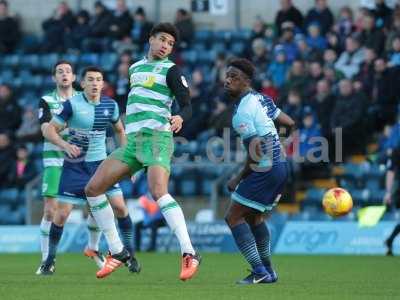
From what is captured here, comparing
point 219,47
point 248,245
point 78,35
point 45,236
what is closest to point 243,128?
point 248,245

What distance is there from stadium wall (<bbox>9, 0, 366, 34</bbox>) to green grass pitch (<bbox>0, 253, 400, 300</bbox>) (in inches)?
416

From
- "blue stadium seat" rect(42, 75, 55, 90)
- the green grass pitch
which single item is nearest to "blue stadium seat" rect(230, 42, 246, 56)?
"blue stadium seat" rect(42, 75, 55, 90)

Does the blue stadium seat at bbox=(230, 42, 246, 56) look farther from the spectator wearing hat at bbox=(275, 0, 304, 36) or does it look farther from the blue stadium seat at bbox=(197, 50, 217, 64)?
the spectator wearing hat at bbox=(275, 0, 304, 36)

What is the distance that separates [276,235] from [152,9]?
31.4 ft

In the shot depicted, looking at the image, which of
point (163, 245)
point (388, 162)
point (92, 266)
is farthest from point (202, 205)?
point (92, 266)

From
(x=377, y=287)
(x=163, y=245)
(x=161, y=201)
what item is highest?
(x=161, y=201)

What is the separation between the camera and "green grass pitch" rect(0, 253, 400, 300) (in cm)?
1064

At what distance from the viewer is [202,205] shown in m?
22.7

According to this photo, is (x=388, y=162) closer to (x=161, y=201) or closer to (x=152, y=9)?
(x=161, y=201)

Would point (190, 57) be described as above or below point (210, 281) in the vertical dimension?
above

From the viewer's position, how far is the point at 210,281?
500 inches

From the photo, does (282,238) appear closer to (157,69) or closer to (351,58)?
(351,58)

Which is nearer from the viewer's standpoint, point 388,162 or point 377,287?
point 377,287

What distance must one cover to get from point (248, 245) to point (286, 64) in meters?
12.7
